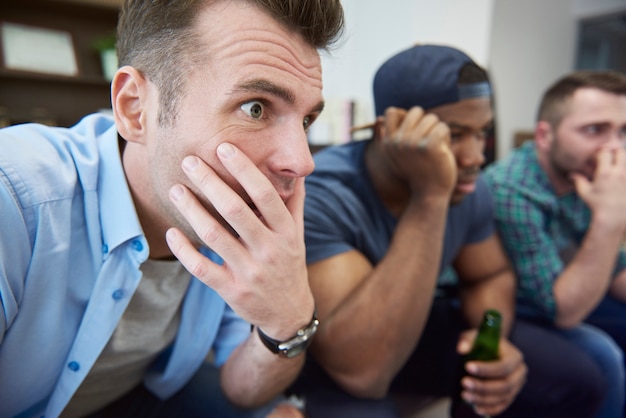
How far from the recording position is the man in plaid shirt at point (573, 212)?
1.22m

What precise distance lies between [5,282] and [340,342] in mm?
593

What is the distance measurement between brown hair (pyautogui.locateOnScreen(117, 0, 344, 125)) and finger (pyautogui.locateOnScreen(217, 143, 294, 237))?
0.34ft

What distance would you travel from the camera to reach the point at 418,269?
0.89m

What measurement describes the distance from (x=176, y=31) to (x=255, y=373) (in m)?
0.60

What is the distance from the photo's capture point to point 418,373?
1.13 meters

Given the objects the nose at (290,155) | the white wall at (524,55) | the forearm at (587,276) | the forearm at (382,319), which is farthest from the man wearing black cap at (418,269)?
the white wall at (524,55)

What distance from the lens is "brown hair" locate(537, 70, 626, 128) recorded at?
4.54 feet

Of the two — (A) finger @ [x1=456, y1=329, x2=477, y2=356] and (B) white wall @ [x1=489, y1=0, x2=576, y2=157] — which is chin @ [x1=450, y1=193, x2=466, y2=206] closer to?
(A) finger @ [x1=456, y1=329, x2=477, y2=356]

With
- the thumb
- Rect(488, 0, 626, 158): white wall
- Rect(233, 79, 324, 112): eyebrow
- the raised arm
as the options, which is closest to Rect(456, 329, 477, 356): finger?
the thumb

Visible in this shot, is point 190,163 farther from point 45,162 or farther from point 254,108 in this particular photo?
point 45,162

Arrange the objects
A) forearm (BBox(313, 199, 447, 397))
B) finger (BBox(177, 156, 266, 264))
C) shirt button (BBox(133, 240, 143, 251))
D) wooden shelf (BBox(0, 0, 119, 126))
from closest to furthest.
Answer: finger (BBox(177, 156, 266, 264)) → shirt button (BBox(133, 240, 143, 251)) → forearm (BBox(313, 199, 447, 397)) → wooden shelf (BBox(0, 0, 119, 126))

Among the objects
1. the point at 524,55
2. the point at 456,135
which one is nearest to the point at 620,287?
the point at 456,135

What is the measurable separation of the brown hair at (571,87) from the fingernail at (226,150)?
140 cm

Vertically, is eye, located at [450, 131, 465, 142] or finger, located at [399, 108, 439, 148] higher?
finger, located at [399, 108, 439, 148]
